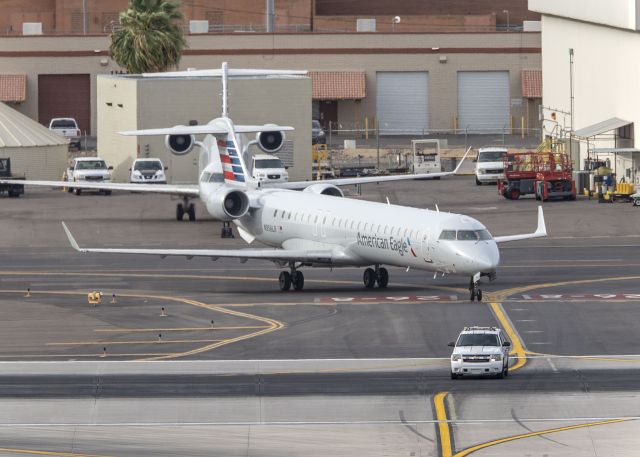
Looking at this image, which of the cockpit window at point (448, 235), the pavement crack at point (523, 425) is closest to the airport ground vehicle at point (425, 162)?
the cockpit window at point (448, 235)

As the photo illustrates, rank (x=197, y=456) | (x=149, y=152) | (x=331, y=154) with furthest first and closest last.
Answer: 1. (x=331, y=154)
2. (x=149, y=152)
3. (x=197, y=456)

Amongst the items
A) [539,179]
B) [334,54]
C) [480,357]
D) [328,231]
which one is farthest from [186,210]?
[334,54]

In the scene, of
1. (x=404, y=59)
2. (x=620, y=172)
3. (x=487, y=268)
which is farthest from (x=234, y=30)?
(x=487, y=268)

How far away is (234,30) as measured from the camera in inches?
5802

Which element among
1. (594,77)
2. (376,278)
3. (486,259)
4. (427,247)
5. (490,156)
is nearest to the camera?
(486,259)

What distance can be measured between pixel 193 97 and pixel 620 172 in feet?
87.7

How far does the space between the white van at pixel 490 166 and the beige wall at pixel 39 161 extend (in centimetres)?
2681

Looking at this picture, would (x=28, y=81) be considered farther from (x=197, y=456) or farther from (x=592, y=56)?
(x=197, y=456)

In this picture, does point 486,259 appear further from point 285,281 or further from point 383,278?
point 285,281

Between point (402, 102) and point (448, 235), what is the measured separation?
3587 inches

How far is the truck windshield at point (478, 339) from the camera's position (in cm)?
4106

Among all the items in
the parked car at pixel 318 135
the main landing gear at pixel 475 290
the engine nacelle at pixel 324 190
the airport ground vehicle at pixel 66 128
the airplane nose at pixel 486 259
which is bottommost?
the main landing gear at pixel 475 290

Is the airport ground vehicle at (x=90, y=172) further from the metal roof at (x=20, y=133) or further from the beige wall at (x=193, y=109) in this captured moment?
the metal roof at (x=20, y=133)

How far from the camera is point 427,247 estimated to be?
53.4 metres
